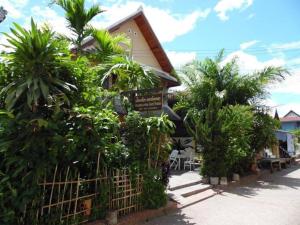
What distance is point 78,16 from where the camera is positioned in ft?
22.9

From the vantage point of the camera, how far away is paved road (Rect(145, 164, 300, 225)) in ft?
20.9

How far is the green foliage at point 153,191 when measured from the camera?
6.56m

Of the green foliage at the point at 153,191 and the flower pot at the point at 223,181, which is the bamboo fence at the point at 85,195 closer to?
the green foliage at the point at 153,191

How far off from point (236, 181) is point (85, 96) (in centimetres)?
816

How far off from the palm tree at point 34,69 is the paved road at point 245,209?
347 centimetres

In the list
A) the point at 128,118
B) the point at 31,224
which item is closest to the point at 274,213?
the point at 128,118

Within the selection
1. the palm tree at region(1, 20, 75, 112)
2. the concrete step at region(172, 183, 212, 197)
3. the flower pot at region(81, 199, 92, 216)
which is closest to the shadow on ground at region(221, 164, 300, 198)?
the concrete step at region(172, 183, 212, 197)

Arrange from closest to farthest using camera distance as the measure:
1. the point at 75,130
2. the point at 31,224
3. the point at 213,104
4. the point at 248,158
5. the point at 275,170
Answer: the point at 31,224
the point at 75,130
the point at 213,104
the point at 248,158
the point at 275,170

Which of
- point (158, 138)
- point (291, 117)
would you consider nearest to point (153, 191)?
point (158, 138)

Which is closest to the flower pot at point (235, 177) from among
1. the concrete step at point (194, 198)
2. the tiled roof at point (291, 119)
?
the concrete step at point (194, 198)

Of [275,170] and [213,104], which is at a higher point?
[213,104]

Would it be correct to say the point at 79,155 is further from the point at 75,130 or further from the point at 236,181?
the point at 236,181

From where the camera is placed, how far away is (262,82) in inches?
526

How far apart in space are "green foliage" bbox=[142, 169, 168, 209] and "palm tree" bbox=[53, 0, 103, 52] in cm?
349
